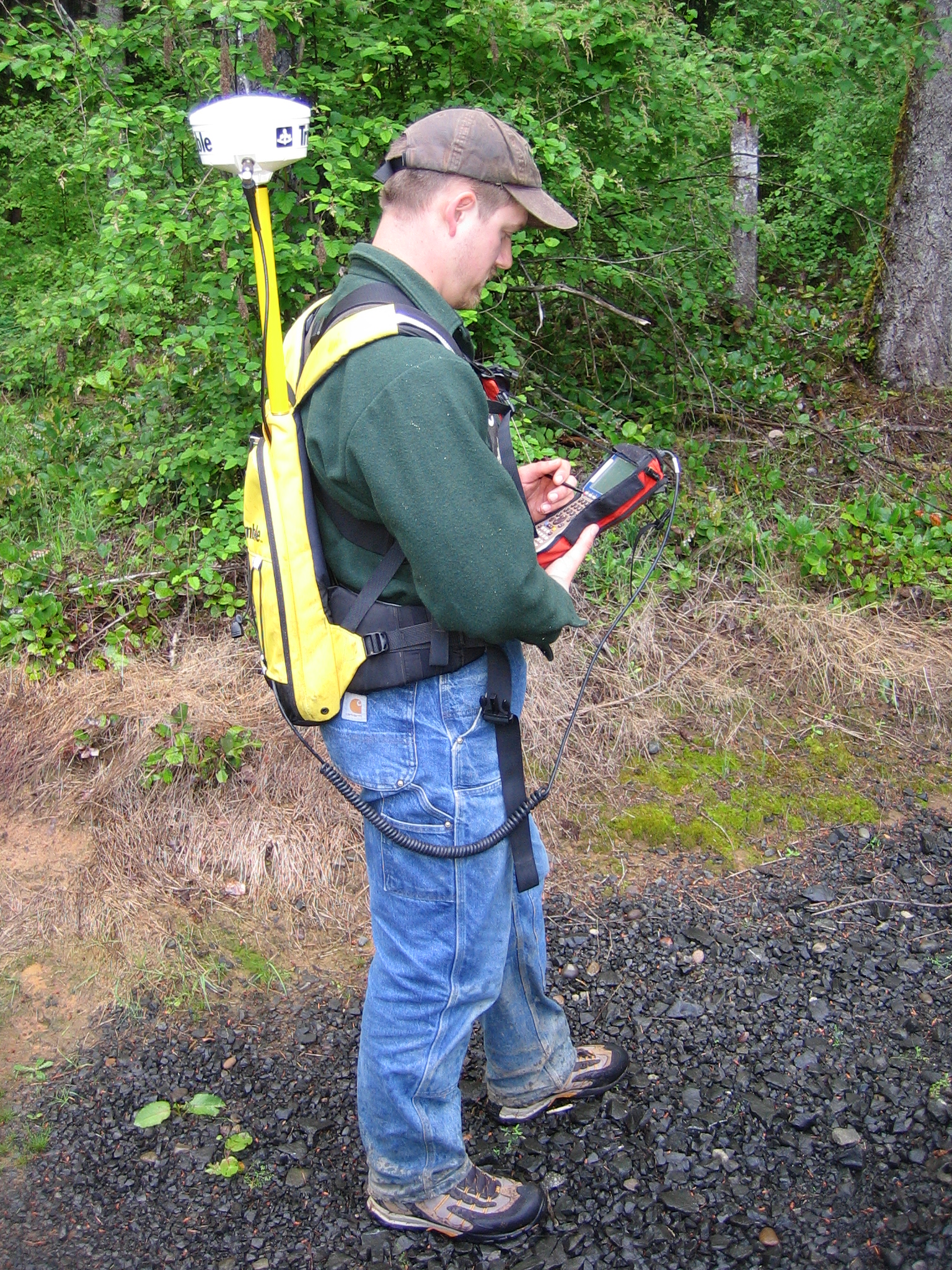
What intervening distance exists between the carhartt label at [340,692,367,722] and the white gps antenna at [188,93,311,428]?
587 mm

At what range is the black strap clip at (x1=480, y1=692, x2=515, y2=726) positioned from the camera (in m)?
2.02

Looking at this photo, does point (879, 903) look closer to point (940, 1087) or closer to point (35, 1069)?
point (940, 1087)

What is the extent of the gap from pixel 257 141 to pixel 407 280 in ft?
1.12

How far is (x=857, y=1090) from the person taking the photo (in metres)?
2.71

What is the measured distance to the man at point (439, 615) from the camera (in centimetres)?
171

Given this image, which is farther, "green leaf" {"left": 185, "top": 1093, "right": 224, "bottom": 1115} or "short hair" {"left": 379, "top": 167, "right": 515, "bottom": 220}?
"green leaf" {"left": 185, "top": 1093, "right": 224, "bottom": 1115}

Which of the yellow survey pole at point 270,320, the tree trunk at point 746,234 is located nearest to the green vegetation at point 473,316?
the tree trunk at point 746,234

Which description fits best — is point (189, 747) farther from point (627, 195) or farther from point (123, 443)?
point (627, 195)

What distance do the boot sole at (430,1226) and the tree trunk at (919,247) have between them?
5.31 meters

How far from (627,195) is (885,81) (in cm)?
329

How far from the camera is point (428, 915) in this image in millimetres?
2090

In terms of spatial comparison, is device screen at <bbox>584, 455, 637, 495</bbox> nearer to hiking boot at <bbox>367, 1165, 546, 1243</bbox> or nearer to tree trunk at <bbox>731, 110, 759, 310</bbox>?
hiking boot at <bbox>367, 1165, 546, 1243</bbox>

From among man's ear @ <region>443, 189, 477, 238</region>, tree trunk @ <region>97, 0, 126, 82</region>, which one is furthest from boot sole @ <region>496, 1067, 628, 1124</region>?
tree trunk @ <region>97, 0, 126, 82</region>

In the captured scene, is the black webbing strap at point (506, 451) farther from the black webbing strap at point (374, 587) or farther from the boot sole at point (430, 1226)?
the boot sole at point (430, 1226)
